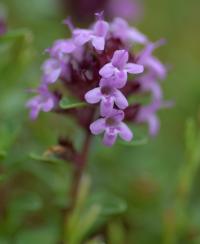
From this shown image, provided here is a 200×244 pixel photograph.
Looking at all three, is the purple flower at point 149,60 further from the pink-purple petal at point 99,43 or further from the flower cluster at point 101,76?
the pink-purple petal at point 99,43

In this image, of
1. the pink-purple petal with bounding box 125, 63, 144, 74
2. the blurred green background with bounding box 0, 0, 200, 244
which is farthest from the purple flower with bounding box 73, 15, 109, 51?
the blurred green background with bounding box 0, 0, 200, 244

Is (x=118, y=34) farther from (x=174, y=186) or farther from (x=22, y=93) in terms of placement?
(x=174, y=186)

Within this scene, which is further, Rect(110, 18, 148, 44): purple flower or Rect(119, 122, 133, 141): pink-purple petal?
Rect(110, 18, 148, 44): purple flower

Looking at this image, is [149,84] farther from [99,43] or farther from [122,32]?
[99,43]

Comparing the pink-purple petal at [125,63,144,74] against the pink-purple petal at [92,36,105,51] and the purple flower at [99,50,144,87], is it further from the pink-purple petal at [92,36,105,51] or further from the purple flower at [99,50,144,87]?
the pink-purple petal at [92,36,105,51]

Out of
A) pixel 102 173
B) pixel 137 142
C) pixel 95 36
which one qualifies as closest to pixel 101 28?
pixel 95 36

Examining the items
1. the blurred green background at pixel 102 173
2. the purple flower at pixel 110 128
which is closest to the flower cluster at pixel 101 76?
the purple flower at pixel 110 128
